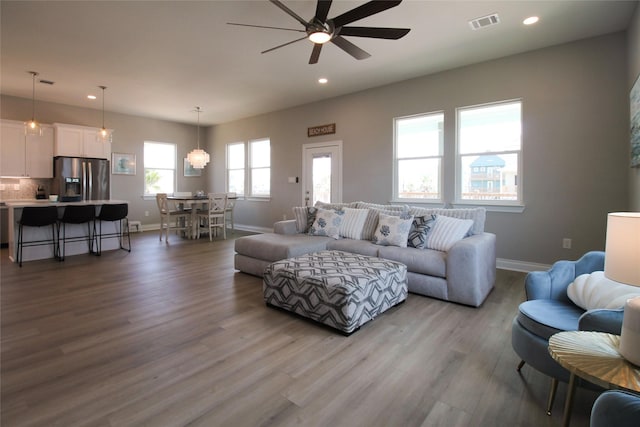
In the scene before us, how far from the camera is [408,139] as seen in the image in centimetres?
545

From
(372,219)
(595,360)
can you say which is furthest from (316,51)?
(595,360)

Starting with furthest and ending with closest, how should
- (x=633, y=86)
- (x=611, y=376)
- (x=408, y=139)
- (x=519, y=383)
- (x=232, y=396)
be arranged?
(x=408, y=139)
(x=633, y=86)
(x=519, y=383)
(x=232, y=396)
(x=611, y=376)

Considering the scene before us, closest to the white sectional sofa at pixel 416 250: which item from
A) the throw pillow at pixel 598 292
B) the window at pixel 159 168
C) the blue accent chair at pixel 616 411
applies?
the throw pillow at pixel 598 292

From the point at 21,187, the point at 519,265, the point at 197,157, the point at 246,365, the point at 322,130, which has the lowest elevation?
the point at 246,365

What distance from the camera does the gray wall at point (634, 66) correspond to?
3109 millimetres

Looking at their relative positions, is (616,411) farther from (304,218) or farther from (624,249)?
(304,218)

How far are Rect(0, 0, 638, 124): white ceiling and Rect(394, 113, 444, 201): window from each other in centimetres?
77

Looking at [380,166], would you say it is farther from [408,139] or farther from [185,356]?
[185,356]

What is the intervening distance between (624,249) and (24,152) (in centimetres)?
872

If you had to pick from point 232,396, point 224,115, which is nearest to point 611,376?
point 232,396

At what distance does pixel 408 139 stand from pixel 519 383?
4.24m

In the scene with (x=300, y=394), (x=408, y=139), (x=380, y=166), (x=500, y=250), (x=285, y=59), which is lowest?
(x=300, y=394)

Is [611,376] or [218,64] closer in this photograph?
[611,376]

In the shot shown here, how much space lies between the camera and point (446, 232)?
3.51 meters
